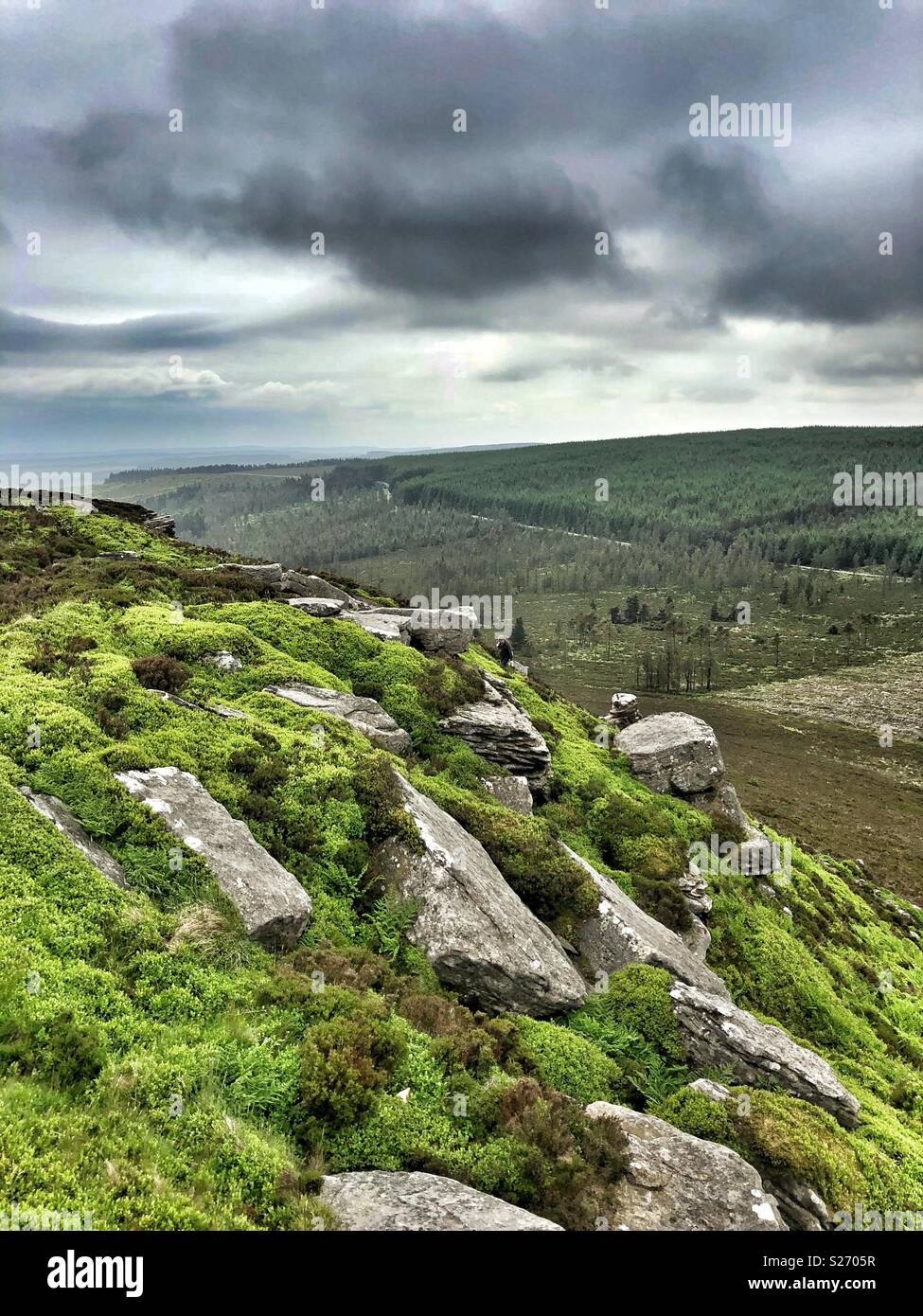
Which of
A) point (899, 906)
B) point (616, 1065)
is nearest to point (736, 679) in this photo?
point (899, 906)

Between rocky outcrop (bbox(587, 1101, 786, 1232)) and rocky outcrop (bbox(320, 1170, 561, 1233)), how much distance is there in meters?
2.09

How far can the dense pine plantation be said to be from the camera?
713 centimetres

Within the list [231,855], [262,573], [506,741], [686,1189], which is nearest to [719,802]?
[506,741]

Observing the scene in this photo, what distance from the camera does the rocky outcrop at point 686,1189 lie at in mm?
8383

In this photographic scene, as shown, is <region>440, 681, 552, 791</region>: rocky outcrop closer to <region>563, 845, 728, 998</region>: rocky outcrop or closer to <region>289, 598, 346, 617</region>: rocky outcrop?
<region>563, 845, 728, 998</region>: rocky outcrop

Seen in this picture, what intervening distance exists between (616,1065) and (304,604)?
2141 cm

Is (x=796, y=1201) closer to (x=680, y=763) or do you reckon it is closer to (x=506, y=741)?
(x=506, y=741)

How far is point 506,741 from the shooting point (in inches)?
854

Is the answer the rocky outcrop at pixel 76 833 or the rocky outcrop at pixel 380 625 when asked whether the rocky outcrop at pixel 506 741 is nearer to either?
the rocky outcrop at pixel 380 625

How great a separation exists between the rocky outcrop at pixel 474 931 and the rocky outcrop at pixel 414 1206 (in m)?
4.35

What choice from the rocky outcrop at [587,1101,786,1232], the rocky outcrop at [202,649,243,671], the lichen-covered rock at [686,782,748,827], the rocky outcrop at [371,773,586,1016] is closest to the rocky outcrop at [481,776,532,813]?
the rocky outcrop at [371,773,586,1016]

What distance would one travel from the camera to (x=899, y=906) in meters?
37.9

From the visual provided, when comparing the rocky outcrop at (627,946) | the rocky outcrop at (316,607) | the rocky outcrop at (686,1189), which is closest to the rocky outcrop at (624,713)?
the rocky outcrop at (316,607)
